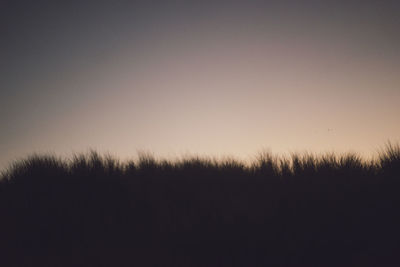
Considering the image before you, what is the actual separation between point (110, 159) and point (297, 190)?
541 cm

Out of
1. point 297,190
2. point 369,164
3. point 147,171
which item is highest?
point 147,171

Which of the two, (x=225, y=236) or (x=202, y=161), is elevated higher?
(x=202, y=161)

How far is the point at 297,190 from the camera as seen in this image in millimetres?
5781

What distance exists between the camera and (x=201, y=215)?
505cm

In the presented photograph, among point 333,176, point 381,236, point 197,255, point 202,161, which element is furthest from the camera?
point 202,161

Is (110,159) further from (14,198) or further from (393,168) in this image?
(393,168)

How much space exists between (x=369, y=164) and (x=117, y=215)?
6.99 meters

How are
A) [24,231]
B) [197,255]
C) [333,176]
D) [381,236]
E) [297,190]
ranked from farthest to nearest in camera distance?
[333,176], [297,190], [24,231], [381,236], [197,255]

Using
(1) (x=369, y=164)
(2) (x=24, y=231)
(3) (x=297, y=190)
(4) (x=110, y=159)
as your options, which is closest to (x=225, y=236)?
(3) (x=297, y=190)

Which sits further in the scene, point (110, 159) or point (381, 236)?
point (110, 159)

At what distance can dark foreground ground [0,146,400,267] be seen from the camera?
3.99 metres

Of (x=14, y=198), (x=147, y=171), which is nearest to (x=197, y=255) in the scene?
(x=147, y=171)

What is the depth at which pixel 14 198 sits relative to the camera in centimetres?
613

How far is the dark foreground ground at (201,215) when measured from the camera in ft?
13.1
